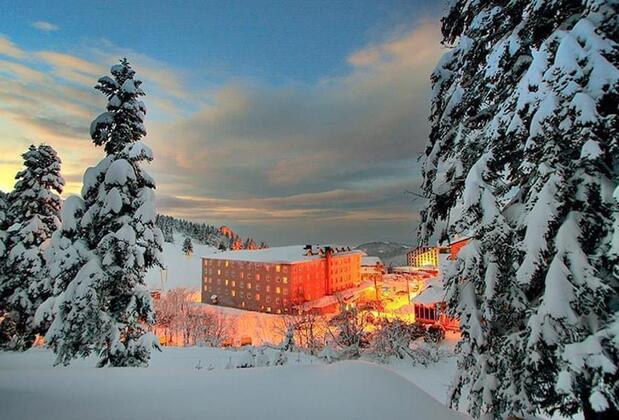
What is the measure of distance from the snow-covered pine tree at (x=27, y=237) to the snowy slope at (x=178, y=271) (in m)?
54.6

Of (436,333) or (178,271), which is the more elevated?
(178,271)

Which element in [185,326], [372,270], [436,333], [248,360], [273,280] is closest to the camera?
[248,360]

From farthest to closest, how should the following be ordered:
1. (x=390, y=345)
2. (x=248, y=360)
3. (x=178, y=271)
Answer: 1. (x=178, y=271)
2. (x=390, y=345)
3. (x=248, y=360)

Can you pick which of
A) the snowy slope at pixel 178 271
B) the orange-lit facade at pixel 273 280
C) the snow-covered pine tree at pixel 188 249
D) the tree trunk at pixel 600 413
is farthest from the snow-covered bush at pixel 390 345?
the snow-covered pine tree at pixel 188 249

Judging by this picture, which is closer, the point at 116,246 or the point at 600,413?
the point at 600,413

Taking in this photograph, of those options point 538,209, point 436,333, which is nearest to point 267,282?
point 436,333

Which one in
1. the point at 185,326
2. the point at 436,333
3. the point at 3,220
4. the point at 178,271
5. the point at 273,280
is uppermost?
the point at 3,220

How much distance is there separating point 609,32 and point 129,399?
24.8 feet

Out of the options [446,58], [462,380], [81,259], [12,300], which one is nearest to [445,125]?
[446,58]

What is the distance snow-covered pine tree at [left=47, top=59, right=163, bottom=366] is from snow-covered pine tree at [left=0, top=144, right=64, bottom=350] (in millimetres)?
8753

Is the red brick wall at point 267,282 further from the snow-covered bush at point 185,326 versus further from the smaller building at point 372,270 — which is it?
the snow-covered bush at point 185,326

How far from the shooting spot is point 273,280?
197ft

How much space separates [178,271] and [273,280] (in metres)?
46.6

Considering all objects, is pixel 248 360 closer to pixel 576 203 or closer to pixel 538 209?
pixel 538 209
